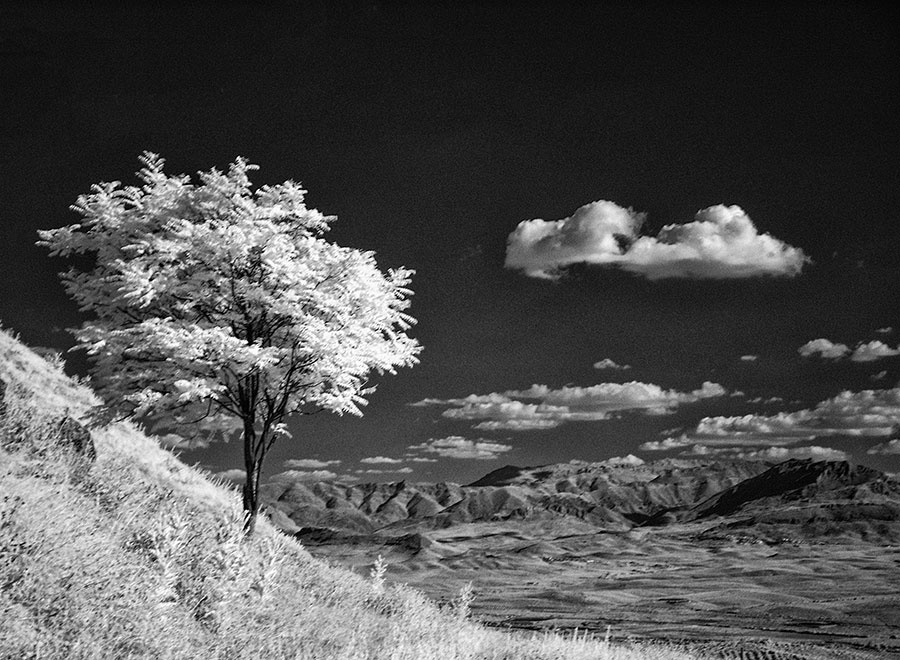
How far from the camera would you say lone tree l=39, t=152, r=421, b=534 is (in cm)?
1861

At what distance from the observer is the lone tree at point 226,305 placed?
733 inches

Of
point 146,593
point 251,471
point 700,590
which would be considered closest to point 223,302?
point 251,471

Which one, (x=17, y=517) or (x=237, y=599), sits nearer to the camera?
(x=17, y=517)

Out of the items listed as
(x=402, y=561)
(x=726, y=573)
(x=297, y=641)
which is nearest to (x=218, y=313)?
(x=297, y=641)

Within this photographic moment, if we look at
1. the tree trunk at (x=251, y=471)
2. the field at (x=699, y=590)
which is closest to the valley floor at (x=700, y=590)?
the field at (x=699, y=590)

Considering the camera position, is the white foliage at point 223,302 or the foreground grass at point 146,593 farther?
the white foliage at point 223,302

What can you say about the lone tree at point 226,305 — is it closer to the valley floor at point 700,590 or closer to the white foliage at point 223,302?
the white foliage at point 223,302

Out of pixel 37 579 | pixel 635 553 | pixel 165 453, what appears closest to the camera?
pixel 37 579

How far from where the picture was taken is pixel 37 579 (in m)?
7.96

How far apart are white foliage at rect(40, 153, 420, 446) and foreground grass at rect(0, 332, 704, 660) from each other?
9.77ft

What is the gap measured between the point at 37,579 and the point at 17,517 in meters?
1.24

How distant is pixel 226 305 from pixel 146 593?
38.5 ft

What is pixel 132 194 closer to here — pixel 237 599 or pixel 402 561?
pixel 237 599

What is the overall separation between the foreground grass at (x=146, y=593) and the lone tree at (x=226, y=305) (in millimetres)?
3006
